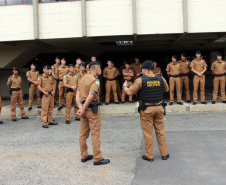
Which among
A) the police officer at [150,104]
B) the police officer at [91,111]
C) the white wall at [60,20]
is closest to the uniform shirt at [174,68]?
the white wall at [60,20]

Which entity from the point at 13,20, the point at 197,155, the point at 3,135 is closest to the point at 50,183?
the point at 197,155

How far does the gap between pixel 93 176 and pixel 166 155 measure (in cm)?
144

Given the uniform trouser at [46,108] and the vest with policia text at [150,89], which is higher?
the vest with policia text at [150,89]

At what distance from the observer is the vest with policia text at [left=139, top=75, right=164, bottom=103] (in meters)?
3.94

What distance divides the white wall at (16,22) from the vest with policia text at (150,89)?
6.61 metres

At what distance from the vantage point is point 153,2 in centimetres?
844

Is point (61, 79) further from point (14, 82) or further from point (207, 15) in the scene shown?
point (207, 15)

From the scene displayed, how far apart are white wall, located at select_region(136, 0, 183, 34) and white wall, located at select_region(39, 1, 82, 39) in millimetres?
2448

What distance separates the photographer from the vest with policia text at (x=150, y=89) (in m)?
3.94

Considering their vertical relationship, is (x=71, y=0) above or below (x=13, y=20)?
above

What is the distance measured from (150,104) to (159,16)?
5566 mm

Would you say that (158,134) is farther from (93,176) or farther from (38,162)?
(38,162)

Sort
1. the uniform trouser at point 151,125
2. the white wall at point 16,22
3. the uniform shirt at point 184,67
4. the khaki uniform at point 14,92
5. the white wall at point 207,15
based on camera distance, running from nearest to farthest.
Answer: the uniform trouser at point 151,125 < the khaki uniform at point 14,92 < the white wall at point 207,15 < the white wall at point 16,22 < the uniform shirt at point 184,67

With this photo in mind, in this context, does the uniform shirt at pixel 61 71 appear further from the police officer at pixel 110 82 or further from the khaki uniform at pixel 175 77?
the khaki uniform at pixel 175 77
